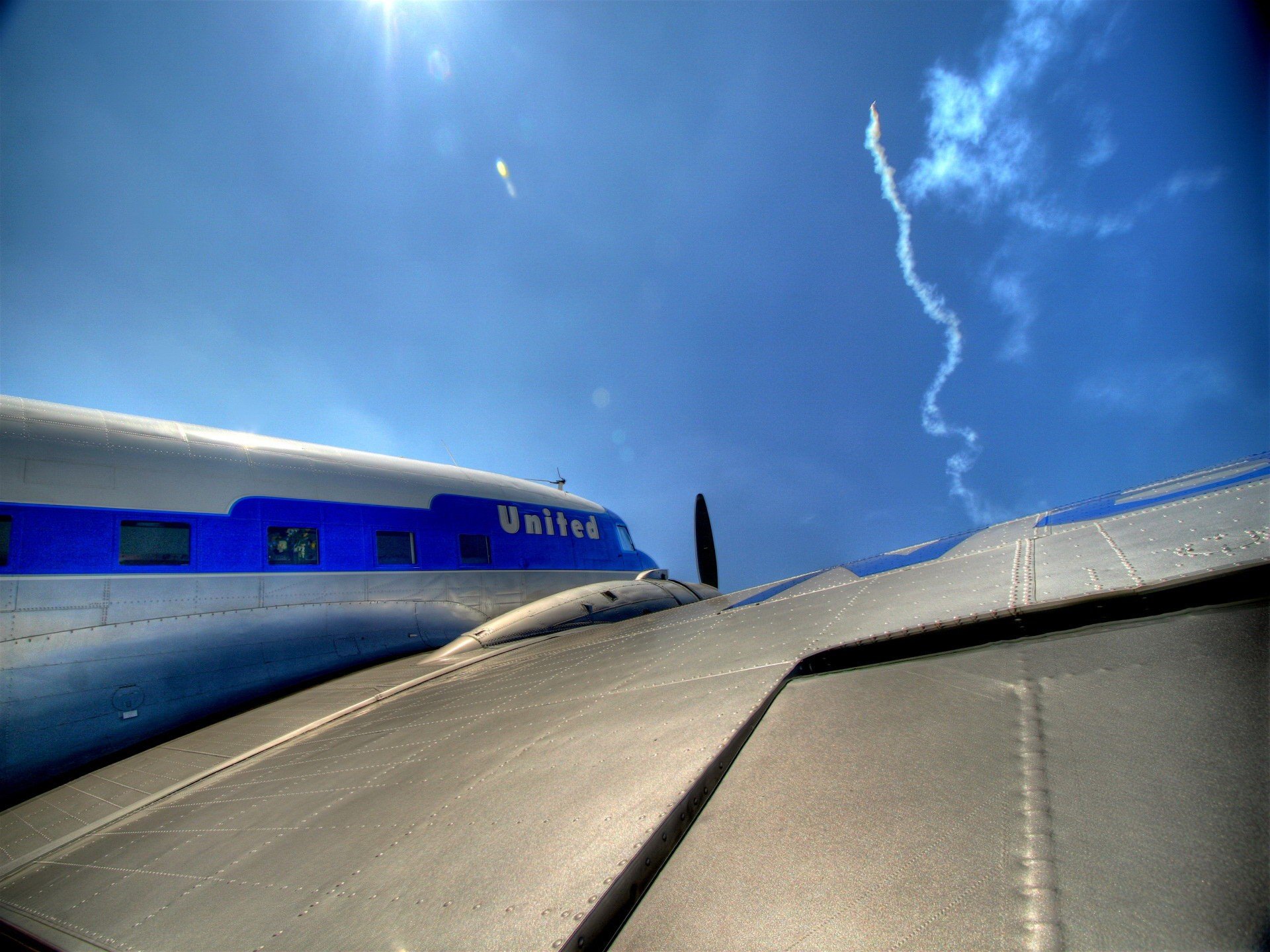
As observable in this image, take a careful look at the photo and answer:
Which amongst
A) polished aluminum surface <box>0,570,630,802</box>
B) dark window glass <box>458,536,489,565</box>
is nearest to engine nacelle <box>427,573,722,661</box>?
dark window glass <box>458,536,489,565</box>

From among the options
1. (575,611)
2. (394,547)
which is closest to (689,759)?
(575,611)

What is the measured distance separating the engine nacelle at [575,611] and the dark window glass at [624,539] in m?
3.44

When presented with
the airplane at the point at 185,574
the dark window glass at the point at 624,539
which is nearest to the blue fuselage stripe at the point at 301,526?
the airplane at the point at 185,574

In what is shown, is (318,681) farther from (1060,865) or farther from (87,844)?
(1060,865)

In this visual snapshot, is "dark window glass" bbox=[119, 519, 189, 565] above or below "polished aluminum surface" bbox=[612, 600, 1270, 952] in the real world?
above

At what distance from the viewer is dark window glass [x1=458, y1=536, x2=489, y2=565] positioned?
8.62 m

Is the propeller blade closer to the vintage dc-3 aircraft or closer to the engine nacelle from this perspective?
the engine nacelle

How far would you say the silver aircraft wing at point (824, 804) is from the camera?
105 centimetres

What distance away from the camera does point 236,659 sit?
18.9 ft

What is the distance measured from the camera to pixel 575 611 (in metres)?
Result: 7.79

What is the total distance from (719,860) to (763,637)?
1854 millimetres

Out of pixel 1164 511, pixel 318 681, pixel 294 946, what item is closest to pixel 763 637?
pixel 294 946

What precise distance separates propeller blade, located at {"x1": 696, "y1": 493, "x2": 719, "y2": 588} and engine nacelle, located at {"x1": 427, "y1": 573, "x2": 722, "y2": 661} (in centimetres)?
668

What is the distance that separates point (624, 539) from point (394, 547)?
676cm
